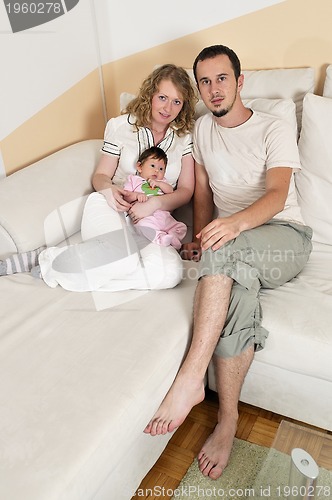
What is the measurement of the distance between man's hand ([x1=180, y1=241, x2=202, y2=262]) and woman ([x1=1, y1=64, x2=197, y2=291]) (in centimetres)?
16

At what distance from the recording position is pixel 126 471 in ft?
4.14

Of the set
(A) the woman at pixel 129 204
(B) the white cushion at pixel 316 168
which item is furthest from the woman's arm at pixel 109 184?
(B) the white cushion at pixel 316 168

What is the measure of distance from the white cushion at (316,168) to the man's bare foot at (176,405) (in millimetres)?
790

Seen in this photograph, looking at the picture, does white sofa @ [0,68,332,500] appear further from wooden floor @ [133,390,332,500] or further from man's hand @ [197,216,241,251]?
man's hand @ [197,216,241,251]

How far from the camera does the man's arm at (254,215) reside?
4.89ft

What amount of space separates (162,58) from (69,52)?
1.51 feet

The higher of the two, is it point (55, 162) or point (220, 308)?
point (55, 162)

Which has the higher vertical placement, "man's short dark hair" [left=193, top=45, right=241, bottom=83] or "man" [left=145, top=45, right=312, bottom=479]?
"man's short dark hair" [left=193, top=45, right=241, bottom=83]

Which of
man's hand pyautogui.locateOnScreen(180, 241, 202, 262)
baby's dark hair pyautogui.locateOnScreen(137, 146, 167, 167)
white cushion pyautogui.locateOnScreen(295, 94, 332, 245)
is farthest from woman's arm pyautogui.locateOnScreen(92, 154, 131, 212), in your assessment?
white cushion pyautogui.locateOnScreen(295, 94, 332, 245)

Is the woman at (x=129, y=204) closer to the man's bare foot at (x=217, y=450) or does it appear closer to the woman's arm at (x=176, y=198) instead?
the woman's arm at (x=176, y=198)

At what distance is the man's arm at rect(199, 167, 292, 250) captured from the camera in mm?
1491

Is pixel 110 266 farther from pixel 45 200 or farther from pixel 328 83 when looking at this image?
pixel 328 83

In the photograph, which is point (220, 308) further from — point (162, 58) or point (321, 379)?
point (162, 58)

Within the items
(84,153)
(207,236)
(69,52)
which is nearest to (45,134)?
(84,153)
